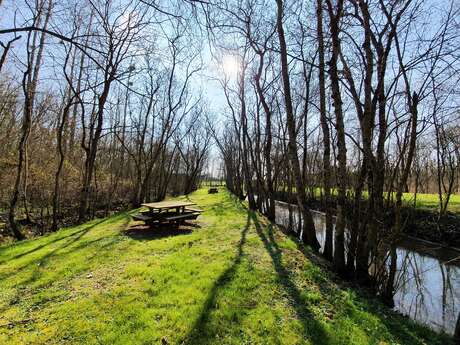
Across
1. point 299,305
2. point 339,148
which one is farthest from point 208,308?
point 339,148

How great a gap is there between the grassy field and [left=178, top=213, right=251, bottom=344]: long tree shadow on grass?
0.04 ft

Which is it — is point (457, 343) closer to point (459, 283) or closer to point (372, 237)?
point (372, 237)

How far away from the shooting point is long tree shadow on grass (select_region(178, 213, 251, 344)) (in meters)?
3.25

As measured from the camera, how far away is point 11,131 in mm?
15859

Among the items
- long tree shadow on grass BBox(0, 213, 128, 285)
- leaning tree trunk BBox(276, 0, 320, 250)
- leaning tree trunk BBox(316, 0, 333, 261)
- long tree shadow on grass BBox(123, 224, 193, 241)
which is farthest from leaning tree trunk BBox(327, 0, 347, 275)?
long tree shadow on grass BBox(0, 213, 128, 285)

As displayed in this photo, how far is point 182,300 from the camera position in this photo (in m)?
4.08

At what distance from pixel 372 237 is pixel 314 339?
3141 mm

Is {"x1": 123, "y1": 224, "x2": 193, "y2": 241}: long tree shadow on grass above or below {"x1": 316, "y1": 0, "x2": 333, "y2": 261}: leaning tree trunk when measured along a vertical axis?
below

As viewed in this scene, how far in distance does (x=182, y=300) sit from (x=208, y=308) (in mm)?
440

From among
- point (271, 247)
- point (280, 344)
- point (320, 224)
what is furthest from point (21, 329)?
point (320, 224)

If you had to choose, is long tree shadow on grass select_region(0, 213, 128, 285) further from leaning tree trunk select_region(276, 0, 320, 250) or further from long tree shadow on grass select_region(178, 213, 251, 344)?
leaning tree trunk select_region(276, 0, 320, 250)

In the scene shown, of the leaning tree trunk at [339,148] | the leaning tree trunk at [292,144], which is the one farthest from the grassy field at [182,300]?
the leaning tree trunk at [292,144]

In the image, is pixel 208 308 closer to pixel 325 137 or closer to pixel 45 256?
pixel 45 256

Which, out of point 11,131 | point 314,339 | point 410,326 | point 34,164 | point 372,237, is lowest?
point 410,326
